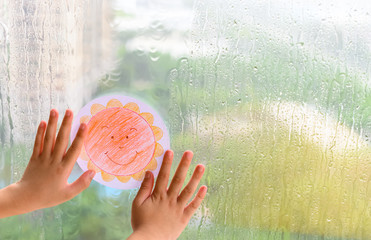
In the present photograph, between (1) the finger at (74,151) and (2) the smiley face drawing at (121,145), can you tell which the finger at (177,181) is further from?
(1) the finger at (74,151)

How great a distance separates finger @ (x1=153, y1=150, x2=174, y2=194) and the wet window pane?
7 cm

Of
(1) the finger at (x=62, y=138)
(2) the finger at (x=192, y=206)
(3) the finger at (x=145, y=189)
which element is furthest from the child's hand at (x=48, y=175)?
(2) the finger at (x=192, y=206)

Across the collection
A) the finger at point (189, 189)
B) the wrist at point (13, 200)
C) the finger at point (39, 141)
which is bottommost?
the wrist at point (13, 200)

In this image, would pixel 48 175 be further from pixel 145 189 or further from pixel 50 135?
pixel 145 189

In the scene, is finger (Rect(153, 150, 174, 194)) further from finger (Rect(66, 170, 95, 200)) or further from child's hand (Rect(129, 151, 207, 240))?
finger (Rect(66, 170, 95, 200))

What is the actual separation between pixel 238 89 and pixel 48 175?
17.3 inches

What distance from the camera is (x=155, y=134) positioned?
83 cm

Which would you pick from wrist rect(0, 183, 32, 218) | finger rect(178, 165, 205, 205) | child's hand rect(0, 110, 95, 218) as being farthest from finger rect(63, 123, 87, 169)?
finger rect(178, 165, 205, 205)

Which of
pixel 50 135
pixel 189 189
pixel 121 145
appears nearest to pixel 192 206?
pixel 189 189

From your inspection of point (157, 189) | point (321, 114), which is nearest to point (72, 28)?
point (157, 189)

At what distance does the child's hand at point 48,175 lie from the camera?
0.75m

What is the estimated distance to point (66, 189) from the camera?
77 centimetres

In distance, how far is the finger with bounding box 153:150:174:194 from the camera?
0.78 metres

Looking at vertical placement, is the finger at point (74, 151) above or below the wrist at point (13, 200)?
above
